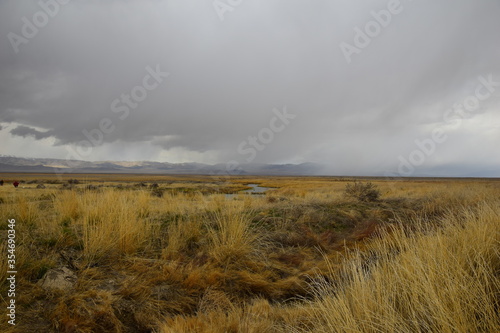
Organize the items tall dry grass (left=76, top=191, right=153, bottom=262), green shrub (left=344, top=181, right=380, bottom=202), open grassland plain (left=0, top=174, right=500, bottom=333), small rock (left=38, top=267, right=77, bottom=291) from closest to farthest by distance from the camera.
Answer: open grassland plain (left=0, top=174, right=500, bottom=333) < small rock (left=38, top=267, right=77, bottom=291) < tall dry grass (left=76, top=191, right=153, bottom=262) < green shrub (left=344, top=181, right=380, bottom=202)

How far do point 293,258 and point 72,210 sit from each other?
5773mm

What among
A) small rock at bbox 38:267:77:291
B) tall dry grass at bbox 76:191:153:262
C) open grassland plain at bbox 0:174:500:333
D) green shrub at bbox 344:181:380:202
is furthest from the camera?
green shrub at bbox 344:181:380:202

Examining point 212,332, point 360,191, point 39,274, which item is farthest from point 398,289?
point 360,191

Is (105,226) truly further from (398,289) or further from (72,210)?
(398,289)

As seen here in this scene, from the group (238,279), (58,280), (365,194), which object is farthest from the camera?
(365,194)

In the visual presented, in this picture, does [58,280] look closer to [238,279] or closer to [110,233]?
[110,233]

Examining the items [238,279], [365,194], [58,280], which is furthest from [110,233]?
[365,194]

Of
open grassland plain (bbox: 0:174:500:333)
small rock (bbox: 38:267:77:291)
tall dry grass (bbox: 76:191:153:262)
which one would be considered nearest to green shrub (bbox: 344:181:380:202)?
open grassland plain (bbox: 0:174:500:333)

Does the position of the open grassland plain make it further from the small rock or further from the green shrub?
the green shrub

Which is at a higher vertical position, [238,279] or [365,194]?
[365,194]

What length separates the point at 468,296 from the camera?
2482 millimetres

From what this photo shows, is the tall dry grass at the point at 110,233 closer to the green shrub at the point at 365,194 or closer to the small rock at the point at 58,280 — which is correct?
the small rock at the point at 58,280

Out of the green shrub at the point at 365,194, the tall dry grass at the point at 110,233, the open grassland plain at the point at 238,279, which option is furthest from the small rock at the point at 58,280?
the green shrub at the point at 365,194

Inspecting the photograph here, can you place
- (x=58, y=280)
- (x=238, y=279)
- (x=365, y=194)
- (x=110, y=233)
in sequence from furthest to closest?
(x=365, y=194), (x=110, y=233), (x=238, y=279), (x=58, y=280)
